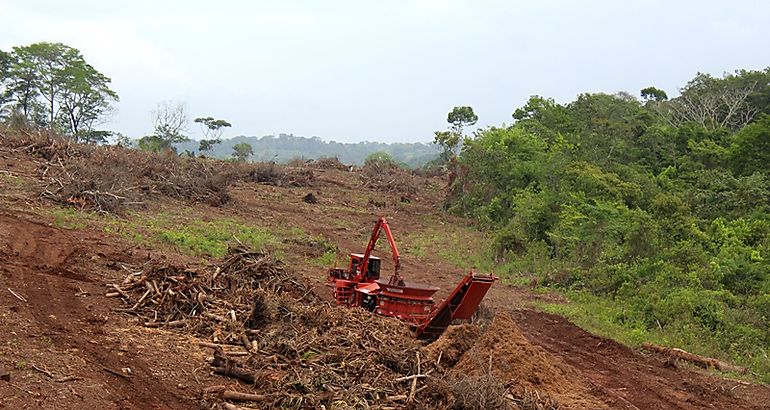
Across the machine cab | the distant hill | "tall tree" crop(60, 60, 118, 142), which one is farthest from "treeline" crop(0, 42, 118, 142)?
the distant hill

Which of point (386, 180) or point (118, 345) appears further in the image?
point (386, 180)

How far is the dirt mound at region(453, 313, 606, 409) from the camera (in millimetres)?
7893

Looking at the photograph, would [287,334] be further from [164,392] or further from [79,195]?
[79,195]

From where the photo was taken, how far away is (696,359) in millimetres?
10875

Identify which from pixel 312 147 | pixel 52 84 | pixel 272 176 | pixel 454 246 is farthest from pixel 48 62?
pixel 312 147

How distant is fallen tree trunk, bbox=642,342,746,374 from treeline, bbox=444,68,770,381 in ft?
1.55

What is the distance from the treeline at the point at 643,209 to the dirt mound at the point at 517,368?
390cm

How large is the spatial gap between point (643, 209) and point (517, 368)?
38.9 feet

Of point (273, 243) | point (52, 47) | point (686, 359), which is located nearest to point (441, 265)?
point (273, 243)

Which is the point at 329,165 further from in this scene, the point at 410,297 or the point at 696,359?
the point at 696,359

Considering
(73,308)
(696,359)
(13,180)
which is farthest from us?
(13,180)

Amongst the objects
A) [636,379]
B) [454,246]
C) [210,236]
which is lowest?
[636,379]

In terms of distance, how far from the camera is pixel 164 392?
6648 millimetres

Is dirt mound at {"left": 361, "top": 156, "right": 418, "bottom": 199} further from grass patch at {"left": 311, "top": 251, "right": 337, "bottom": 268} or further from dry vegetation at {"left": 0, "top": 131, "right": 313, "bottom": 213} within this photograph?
grass patch at {"left": 311, "top": 251, "right": 337, "bottom": 268}
